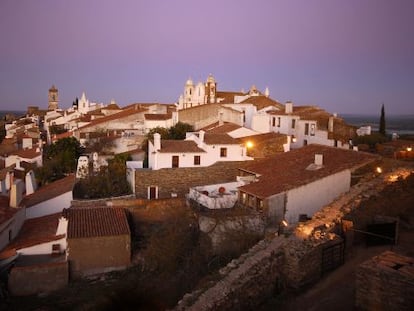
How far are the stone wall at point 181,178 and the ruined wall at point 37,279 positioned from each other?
6.64 m

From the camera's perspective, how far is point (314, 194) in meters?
15.2

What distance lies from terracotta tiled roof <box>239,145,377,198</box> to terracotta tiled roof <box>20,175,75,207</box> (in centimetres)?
936

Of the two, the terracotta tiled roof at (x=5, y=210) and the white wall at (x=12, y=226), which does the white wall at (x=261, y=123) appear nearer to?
the white wall at (x=12, y=226)

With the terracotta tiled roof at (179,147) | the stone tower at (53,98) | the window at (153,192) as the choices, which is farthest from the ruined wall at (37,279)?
the stone tower at (53,98)

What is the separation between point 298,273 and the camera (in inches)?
356

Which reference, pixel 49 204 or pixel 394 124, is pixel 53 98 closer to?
pixel 49 204

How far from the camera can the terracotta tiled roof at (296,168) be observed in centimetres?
1538

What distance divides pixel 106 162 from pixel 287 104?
13.9 meters

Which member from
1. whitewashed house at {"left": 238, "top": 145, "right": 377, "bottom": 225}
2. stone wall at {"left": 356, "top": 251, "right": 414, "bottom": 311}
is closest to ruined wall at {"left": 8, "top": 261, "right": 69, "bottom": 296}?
whitewashed house at {"left": 238, "top": 145, "right": 377, "bottom": 225}

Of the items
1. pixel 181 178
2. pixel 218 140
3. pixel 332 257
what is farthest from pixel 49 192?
pixel 332 257

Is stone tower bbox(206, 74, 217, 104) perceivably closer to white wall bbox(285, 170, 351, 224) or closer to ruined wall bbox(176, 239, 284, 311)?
white wall bbox(285, 170, 351, 224)

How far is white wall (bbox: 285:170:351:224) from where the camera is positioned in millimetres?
14836

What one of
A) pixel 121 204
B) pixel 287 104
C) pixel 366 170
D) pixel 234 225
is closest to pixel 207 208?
pixel 234 225

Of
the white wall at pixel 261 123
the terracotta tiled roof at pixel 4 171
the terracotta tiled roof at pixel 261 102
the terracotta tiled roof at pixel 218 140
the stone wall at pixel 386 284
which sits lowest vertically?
the terracotta tiled roof at pixel 4 171
